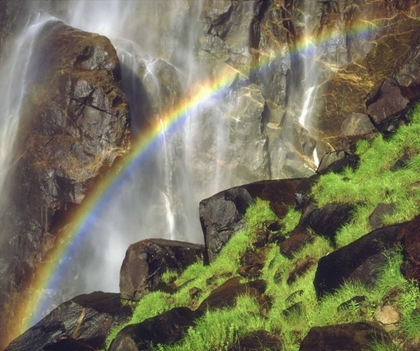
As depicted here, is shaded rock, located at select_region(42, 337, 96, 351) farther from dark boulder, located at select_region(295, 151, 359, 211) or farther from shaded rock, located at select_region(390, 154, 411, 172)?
shaded rock, located at select_region(390, 154, 411, 172)

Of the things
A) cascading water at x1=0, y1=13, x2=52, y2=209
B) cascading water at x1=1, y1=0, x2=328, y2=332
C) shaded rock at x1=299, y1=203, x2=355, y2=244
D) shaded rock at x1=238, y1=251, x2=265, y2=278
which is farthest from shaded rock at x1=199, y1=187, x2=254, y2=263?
cascading water at x1=0, y1=13, x2=52, y2=209

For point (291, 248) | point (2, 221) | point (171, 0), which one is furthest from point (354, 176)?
point (171, 0)

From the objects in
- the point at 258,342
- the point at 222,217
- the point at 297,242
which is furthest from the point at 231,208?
the point at 258,342

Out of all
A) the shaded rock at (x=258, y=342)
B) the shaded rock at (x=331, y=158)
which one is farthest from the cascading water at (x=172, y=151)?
the shaded rock at (x=258, y=342)

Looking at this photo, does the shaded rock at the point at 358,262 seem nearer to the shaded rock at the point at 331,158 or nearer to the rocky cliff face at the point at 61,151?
the shaded rock at the point at 331,158

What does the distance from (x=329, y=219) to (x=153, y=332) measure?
3.90m

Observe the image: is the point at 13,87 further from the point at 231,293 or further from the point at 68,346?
the point at 231,293

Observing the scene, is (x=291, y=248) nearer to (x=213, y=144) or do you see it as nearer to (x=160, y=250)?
(x=160, y=250)

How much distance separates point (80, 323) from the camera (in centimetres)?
1082

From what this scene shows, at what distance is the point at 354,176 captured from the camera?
9.75 meters

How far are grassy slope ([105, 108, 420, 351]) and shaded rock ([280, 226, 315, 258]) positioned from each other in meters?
0.17

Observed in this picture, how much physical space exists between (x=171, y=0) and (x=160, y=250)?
17996 mm

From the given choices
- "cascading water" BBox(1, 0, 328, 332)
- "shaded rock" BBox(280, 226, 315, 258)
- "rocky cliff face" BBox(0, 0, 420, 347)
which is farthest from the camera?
"cascading water" BBox(1, 0, 328, 332)

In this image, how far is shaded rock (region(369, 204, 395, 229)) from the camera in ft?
22.0
